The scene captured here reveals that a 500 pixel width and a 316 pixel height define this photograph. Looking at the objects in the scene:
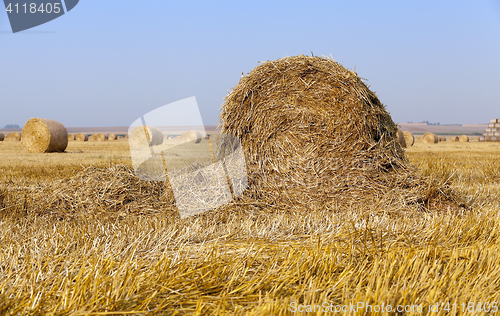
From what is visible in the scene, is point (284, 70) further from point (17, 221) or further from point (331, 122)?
point (17, 221)

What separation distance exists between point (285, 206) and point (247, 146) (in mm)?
959

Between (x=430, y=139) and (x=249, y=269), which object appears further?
(x=430, y=139)

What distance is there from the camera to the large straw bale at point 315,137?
4426 mm

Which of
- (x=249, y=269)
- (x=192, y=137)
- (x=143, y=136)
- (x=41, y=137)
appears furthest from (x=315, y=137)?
(x=192, y=137)

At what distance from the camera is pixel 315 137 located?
4.74 m

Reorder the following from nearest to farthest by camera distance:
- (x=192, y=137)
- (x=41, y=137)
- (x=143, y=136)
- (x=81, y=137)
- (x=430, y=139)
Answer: (x=41, y=137), (x=143, y=136), (x=192, y=137), (x=81, y=137), (x=430, y=139)

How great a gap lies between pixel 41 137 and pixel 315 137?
13.5 m

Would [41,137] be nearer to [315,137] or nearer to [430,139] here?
[315,137]

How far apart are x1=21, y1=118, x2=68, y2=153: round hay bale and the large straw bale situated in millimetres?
12236

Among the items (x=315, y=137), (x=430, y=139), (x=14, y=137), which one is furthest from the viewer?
(x=430, y=139)

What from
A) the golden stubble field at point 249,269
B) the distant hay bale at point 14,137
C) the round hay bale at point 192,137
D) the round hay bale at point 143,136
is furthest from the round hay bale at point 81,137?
the golden stubble field at point 249,269

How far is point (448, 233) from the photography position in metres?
3.00

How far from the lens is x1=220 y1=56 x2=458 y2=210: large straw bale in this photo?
4.43 metres

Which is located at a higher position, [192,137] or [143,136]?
[143,136]
